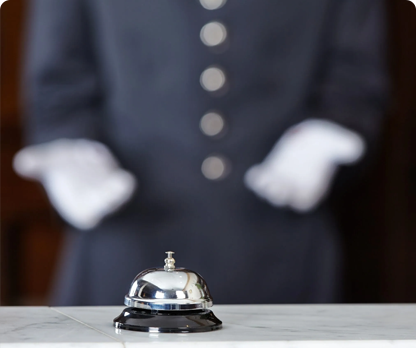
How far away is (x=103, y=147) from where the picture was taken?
1294 millimetres

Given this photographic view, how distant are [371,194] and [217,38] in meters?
0.92

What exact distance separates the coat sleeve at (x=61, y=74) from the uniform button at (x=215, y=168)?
0.21 meters

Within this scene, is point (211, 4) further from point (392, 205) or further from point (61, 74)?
point (392, 205)

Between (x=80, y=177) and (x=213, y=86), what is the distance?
0.29m

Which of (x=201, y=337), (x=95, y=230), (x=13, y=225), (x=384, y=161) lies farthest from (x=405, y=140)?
(x=201, y=337)

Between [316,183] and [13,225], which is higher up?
[13,225]

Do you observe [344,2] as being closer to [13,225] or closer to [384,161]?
[384,161]

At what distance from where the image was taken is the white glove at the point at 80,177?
1.24m

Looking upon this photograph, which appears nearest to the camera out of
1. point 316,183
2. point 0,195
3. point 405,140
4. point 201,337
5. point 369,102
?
point 201,337

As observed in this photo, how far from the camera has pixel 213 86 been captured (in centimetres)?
134

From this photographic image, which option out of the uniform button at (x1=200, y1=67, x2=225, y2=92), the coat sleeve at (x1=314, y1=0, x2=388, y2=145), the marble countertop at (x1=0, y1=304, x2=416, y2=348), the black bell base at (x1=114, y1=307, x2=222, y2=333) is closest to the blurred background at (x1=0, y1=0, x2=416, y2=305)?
the coat sleeve at (x1=314, y1=0, x2=388, y2=145)

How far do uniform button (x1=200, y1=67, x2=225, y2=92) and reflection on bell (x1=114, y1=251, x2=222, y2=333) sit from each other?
2.72 ft

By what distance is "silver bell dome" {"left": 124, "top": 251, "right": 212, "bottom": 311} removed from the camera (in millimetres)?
520

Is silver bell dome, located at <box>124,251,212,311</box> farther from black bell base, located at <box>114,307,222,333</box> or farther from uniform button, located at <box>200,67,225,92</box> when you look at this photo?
uniform button, located at <box>200,67,225,92</box>
